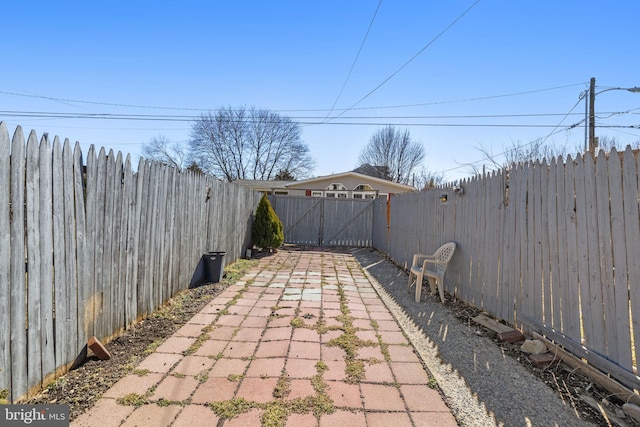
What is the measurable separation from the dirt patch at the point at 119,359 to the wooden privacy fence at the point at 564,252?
349 centimetres

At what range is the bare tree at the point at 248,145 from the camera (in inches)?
1121

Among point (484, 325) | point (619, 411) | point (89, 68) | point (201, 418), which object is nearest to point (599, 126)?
point (484, 325)

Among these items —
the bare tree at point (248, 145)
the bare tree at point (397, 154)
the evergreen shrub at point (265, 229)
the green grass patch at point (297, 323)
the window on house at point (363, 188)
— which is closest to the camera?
the green grass patch at point (297, 323)

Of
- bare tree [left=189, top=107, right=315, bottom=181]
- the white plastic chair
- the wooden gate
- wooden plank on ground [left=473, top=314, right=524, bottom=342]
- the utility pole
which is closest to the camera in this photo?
wooden plank on ground [left=473, top=314, right=524, bottom=342]

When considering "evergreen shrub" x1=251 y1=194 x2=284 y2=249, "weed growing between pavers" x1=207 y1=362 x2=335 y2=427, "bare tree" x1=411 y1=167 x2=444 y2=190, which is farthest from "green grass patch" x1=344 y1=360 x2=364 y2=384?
"bare tree" x1=411 y1=167 x2=444 y2=190

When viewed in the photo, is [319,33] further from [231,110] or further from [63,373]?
[231,110]

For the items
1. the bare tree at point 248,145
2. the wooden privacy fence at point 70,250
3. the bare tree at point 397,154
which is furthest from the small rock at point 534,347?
the bare tree at point 397,154

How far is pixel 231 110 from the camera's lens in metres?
28.6

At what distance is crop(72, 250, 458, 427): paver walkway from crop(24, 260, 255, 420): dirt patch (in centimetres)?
10

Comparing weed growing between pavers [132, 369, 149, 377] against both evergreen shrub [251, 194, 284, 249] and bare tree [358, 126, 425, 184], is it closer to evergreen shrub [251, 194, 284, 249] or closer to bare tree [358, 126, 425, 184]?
evergreen shrub [251, 194, 284, 249]

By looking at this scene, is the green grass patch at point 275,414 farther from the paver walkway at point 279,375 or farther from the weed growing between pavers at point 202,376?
the weed growing between pavers at point 202,376

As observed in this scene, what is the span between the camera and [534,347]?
9.41 ft

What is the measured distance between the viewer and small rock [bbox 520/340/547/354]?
9.27 feet

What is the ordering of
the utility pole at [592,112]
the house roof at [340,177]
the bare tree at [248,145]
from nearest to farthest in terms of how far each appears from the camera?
1. the utility pole at [592,112]
2. the house roof at [340,177]
3. the bare tree at [248,145]
